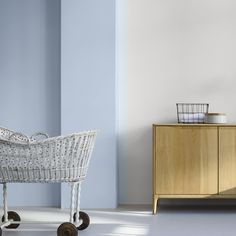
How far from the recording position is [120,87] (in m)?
5.03

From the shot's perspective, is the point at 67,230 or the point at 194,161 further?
the point at 194,161

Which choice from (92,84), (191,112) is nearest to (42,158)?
(92,84)

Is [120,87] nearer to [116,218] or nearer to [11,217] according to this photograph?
[116,218]

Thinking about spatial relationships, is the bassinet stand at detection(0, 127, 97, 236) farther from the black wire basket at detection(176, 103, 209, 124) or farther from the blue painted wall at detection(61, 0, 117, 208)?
the black wire basket at detection(176, 103, 209, 124)

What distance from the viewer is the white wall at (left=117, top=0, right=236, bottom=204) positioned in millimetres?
4953

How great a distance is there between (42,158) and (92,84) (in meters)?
1.49

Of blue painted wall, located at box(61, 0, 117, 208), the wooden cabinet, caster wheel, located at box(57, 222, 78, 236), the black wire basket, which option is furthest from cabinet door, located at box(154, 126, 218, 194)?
caster wheel, located at box(57, 222, 78, 236)

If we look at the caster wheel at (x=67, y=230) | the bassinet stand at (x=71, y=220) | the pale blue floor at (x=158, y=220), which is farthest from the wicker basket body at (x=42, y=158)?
the pale blue floor at (x=158, y=220)

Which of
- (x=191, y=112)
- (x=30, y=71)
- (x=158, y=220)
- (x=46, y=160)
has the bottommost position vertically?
(x=158, y=220)

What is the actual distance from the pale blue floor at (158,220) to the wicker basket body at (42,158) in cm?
50

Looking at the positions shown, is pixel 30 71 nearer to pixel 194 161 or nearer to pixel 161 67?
pixel 161 67

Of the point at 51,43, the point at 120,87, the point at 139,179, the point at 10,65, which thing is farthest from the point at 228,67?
the point at 10,65

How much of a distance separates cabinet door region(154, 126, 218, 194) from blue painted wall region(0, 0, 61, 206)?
1071mm

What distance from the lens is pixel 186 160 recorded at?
446 cm
